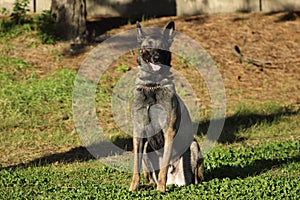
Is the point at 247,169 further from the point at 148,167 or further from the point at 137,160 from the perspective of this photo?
the point at 137,160

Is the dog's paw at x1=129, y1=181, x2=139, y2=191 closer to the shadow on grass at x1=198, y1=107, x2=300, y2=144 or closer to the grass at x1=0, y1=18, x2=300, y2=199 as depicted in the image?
the grass at x1=0, y1=18, x2=300, y2=199

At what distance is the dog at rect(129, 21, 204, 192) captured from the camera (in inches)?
308

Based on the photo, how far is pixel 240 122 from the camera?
13.1m

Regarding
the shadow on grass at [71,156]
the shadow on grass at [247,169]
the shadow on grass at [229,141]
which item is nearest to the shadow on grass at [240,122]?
the shadow on grass at [229,141]

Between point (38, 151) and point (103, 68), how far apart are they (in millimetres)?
4424

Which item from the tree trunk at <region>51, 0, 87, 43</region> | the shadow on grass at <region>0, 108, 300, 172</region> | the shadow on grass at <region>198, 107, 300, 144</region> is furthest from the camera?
the tree trunk at <region>51, 0, 87, 43</region>

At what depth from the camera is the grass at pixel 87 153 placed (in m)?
8.15

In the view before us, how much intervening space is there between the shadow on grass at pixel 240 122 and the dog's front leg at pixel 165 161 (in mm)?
3795

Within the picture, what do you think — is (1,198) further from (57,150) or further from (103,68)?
(103,68)

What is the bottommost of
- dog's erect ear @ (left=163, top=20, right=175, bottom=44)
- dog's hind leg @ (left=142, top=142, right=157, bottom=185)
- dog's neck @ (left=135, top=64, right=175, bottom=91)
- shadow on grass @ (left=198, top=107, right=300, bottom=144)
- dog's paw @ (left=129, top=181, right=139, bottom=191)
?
shadow on grass @ (left=198, top=107, right=300, bottom=144)

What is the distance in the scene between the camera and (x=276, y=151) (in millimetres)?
10750

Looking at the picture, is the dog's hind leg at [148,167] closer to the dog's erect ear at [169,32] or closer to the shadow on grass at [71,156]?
the dog's erect ear at [169,32]

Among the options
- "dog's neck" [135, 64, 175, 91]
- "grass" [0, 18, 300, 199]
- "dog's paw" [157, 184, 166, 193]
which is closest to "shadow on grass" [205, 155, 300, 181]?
"grass" [0, 18, 300, 199]

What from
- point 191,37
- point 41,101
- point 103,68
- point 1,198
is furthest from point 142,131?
point 191,37
